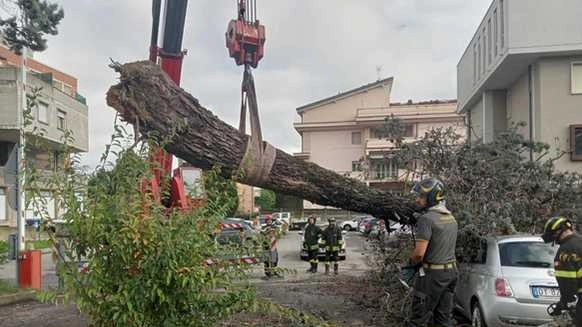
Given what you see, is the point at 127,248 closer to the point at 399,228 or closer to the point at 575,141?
the point at 399,228

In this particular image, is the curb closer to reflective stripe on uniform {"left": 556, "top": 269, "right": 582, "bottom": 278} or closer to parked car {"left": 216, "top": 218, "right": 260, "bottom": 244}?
parked car {"left": 216, "top": 218, "right": 260, "bottom": 244}

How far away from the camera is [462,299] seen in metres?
7.30

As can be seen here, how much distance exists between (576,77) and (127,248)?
19.5 m

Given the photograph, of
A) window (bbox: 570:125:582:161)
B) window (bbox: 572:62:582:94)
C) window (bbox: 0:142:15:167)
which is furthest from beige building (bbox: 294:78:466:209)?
window (bbox: 570:125:582:161)

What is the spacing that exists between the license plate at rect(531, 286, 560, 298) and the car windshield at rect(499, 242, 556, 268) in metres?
0.31

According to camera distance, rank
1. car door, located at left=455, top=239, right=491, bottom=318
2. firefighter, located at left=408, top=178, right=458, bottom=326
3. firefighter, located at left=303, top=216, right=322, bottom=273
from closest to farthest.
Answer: firefighter, located at left=408, top=178, right=458, bottom=326 < car door, located at left=455, top=239, right=491, bottom=318 < firefighter, located at left=303, top=216, right=322, bottom=273

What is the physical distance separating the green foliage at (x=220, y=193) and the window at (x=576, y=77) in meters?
18.3

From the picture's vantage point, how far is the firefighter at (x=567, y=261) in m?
4.57

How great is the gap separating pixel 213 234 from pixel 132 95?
1.41m

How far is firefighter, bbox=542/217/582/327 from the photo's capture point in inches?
180

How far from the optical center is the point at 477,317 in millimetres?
6723

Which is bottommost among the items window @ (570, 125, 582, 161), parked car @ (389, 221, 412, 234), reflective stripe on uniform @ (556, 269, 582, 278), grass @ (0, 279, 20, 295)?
grass @ (0, 279, 20, 295)

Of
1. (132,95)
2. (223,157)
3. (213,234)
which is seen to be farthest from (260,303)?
(132,95)

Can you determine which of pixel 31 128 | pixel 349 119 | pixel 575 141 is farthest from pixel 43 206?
pixel 349 119
